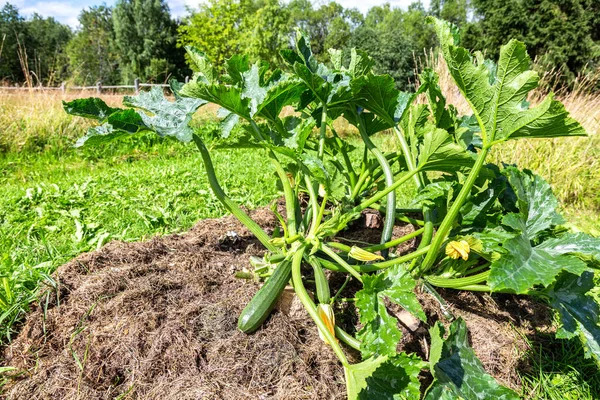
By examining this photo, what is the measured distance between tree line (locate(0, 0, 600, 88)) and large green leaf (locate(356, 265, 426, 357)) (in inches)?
36.8

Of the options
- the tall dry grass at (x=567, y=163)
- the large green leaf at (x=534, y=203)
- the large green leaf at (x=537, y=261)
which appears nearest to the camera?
the large green leaf at (x=537, y=261)

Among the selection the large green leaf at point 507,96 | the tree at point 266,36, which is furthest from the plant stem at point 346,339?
the tree at point 266,36

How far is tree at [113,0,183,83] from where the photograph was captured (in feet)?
110

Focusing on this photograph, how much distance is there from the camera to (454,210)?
131 centimetres

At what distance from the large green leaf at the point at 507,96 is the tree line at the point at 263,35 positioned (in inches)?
31.5

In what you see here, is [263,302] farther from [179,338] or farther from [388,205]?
[388,205]

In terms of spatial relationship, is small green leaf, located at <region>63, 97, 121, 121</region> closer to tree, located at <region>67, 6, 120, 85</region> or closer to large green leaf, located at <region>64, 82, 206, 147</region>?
large green leaf, located at <region>64, 82, 206, 147</region>

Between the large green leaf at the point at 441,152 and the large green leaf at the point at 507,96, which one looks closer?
the large green leaf at the point at 507,96

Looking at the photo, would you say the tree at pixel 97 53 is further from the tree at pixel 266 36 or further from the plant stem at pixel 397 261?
the plant stem at pixel 397 261

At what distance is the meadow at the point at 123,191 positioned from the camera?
1.60m

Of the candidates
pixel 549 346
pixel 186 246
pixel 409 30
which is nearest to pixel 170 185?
pixel 186 246

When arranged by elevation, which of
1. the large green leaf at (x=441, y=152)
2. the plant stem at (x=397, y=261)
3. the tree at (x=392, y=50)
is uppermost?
the tree at (x=392, y=50)

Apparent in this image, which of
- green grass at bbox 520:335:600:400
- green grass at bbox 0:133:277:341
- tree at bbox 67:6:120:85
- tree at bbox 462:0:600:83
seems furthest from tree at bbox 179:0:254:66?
green grass at bbox 520:335:600:400

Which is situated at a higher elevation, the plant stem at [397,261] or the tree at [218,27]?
the tree at [218,27]
